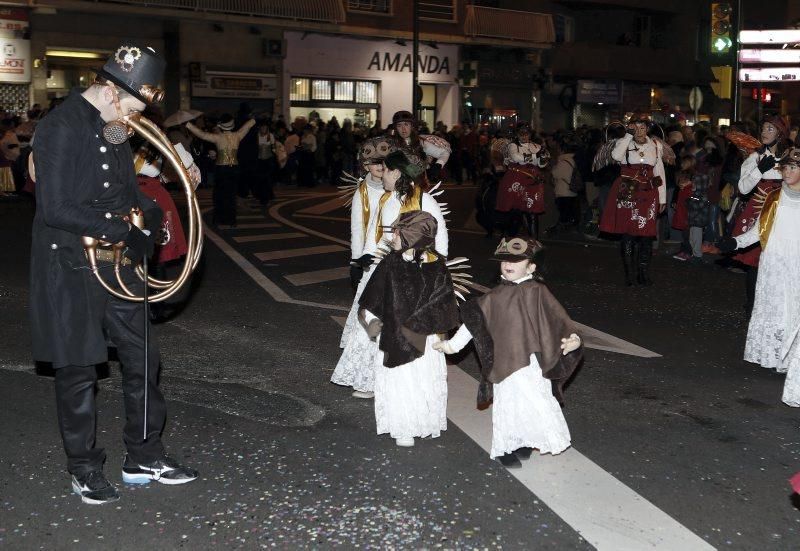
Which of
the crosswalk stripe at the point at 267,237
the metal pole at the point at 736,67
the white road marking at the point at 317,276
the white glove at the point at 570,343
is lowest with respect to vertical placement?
the white road marking at the point at 317,276

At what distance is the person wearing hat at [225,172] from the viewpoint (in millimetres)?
17156

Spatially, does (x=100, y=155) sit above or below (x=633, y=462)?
above

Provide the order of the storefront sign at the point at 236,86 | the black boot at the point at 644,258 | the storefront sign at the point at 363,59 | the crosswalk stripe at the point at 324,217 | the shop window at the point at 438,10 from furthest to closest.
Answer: the shop window at the point at 438,10
the storefront sign at the point at 363,59
the storefront sign at the point at 236,86
the crosswalk stripe at the point at 324,217
the black boot at the point at 644,258

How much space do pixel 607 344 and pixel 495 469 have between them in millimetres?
3435

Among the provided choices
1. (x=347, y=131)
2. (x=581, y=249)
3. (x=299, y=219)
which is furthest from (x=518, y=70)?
(x=581, y=249)

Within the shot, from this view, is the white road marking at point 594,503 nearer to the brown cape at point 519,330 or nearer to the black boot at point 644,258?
the brown cape at point 519,330

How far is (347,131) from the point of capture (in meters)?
29.5

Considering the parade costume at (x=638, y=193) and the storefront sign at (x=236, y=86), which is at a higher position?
the storefront sign at (x=236, y=86)

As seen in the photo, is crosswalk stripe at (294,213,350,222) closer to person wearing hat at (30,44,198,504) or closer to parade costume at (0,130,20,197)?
parade costume at (0,130,20,197)

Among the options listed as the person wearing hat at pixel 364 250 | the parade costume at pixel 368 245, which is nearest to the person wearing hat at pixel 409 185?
the parade costume at pixel 368 245

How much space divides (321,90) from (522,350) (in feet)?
102

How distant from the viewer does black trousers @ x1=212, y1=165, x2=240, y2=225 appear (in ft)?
56.2

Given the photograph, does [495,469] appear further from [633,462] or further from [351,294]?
[351,294]

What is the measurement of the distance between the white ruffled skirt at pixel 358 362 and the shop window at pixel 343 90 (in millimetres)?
29842
